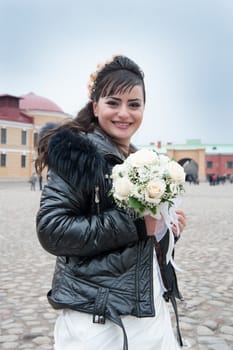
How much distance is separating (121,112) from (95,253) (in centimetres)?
67

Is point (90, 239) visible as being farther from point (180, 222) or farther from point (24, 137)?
point (24, 137)

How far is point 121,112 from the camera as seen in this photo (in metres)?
2.00

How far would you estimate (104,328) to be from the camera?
5.85 feet

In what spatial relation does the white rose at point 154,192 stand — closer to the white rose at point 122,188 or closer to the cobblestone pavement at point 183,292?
the white rose at point 122,188

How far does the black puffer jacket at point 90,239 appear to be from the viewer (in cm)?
175

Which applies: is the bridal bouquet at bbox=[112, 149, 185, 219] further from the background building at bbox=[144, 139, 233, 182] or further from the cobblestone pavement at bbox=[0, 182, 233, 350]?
the background building at bbox=[144, 139, 233, 182]

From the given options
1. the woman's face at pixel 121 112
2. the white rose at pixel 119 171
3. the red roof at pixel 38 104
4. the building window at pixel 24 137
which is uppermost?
the red roof at pixel 38 104

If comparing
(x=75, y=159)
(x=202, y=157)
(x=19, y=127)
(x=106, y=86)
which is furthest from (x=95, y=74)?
(x=202, y=157)

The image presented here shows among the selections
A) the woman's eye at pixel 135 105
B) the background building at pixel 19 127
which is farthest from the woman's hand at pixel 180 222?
the background building at pixel 19 127

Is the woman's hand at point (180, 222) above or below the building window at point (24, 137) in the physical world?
below

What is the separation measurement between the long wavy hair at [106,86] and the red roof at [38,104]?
170ft

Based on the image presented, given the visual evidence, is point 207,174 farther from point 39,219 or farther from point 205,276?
point 39,219

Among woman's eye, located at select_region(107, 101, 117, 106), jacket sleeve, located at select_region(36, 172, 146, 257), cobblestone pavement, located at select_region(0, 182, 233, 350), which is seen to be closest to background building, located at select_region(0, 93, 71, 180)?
cobblestone pavement, located at select_region(0, 182, 233, 350)

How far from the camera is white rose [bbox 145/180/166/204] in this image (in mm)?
1650
